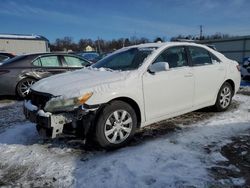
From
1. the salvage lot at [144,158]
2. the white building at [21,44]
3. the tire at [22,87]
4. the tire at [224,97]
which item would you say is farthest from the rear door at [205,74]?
the white building at [21,44]

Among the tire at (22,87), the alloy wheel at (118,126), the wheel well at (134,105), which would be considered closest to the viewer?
the alloy wheel at (118,126)

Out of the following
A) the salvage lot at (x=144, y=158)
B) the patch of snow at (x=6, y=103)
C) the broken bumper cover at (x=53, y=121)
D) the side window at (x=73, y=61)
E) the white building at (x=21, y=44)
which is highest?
the white building at (x=21, y=44)

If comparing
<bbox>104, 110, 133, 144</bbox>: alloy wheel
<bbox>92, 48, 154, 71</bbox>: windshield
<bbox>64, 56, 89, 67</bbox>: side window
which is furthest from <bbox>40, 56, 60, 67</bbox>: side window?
<bbox>104, 110, 133, 144</bbox>: alloy wheel

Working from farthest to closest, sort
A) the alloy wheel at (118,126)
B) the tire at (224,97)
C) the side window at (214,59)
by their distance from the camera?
1. the tire at (224,97)
2. the side window at (214,59)
3. the alloy wheel at (118,126)

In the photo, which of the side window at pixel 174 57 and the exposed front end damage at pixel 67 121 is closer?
the exposed front end damage at pixel 67 121

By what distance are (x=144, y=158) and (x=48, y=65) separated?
5736 mm

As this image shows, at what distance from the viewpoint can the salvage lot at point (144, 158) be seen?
3277 millimetres

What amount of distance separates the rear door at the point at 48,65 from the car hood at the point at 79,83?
13.1 ft

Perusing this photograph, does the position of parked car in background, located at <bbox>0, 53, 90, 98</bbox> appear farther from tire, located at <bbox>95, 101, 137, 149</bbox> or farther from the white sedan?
tire, located at <bbox>95, 101, 137, 149</bbox>

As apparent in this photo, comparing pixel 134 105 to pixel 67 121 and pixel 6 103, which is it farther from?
pixel 6 103

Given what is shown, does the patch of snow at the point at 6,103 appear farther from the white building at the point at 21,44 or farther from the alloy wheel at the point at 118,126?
the white building at the point at 21,44

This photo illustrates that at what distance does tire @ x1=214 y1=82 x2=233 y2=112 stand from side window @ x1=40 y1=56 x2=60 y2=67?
16.5 ft

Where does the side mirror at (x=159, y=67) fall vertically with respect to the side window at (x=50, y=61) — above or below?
below

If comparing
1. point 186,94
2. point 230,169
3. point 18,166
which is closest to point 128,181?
point 230,169
